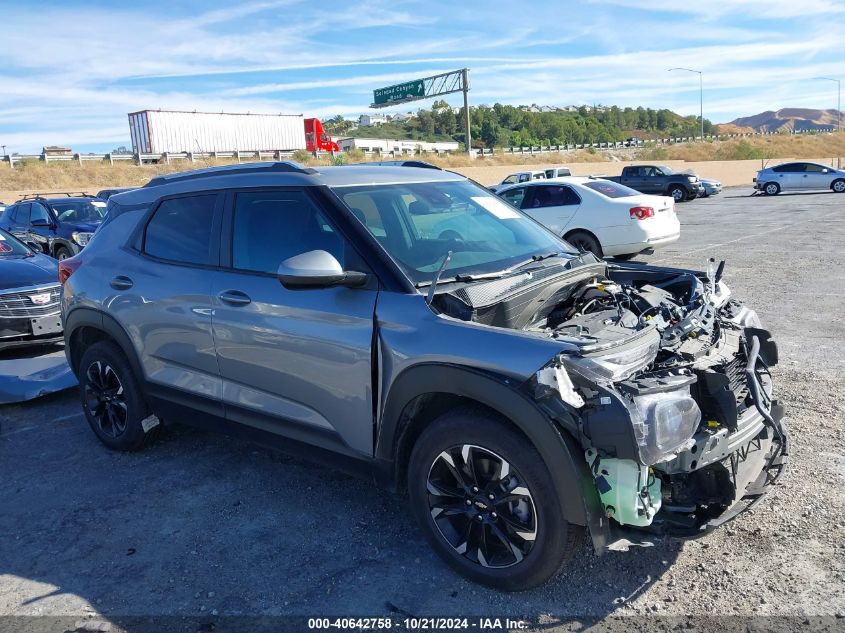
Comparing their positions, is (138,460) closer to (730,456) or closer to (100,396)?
(100,396)

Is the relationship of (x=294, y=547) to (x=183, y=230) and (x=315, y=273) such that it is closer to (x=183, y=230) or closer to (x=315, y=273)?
(x=315, y=273)

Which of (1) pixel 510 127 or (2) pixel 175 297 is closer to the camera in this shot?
(2) pixel 175 297

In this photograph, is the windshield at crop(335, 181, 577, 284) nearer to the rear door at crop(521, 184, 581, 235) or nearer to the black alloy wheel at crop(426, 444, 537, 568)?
the black alloy wheel at crop(426, 444, 537, 568)

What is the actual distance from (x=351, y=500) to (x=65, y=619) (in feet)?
5.15

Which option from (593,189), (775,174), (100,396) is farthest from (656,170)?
(100,396)

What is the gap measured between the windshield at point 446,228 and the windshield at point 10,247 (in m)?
6.66

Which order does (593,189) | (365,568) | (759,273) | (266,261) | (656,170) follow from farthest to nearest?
(656,170)
(593,189)
(759,273)
(266,261)
(365,568)

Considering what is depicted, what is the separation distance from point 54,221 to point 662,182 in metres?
24.4

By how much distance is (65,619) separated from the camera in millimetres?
3170

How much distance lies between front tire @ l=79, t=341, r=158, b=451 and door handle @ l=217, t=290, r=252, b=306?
4.09 feet

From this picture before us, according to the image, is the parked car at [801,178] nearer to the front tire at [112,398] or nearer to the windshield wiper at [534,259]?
the windshield wiper at [534,259]

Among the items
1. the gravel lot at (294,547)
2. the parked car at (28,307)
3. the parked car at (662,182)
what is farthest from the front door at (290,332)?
the parked car at (662,182)

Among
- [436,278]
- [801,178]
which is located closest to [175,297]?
[436,278]

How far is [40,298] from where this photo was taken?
291 inches
